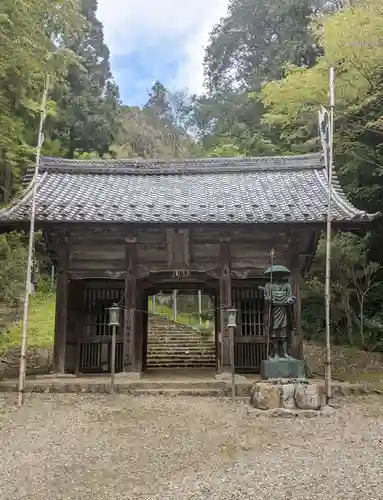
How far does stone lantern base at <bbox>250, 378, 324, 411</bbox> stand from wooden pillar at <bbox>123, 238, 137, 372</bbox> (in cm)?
378

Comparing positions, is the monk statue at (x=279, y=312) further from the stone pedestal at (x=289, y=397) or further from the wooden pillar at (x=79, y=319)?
the wooden pillar at (x=79, y=319)

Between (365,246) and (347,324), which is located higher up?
(365,246)

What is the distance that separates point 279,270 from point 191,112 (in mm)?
41568

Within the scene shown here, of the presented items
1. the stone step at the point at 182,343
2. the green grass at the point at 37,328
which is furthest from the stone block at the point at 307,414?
the stone step at the point at 182,343

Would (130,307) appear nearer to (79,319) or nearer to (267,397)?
(79,319)

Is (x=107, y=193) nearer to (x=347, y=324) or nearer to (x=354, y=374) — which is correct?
(x=354, y=374)

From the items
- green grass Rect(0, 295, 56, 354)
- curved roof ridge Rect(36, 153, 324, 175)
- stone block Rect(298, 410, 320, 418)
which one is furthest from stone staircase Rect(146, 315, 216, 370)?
stone block Rect(298, 410, 320, 418)

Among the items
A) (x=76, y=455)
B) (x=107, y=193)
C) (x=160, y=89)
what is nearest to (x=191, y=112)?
(x=160, y=89)

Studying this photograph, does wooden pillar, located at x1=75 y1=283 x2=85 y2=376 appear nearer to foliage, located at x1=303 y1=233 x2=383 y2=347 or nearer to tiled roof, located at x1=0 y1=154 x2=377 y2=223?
tiled roof, located at x1=0 y1=154 x2=377 y2=223

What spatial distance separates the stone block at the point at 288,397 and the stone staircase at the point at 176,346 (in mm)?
7889

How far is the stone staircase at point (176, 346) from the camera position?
17.9 metres

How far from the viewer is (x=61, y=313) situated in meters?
12.0

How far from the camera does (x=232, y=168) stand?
14.8 metres

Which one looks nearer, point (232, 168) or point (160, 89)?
point (232, 168)
